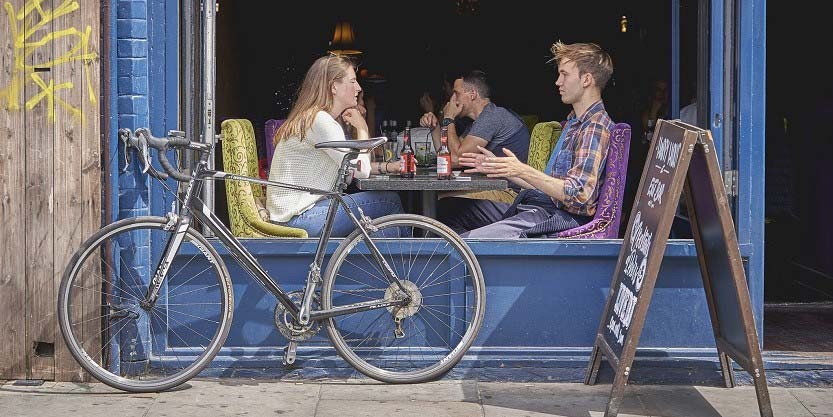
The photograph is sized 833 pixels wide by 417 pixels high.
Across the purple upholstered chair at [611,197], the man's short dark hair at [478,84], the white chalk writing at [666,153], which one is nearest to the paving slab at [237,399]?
the purple upholstered chair at [611,197]

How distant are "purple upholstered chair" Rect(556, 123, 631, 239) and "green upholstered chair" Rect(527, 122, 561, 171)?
3.61 ft

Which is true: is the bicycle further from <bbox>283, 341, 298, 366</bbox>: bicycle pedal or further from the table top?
the table top

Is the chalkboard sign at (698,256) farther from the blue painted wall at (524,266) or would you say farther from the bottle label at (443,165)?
the bottle label at (443,165)

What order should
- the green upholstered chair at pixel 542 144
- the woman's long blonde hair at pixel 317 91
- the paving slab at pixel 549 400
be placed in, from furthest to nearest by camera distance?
the green upholstered chair at pixel 542 144
the woman's long blonde hair at pixel 317 91
the paving slab at pixel 549 400

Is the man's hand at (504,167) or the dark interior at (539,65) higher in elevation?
the dark interior at (539,65)

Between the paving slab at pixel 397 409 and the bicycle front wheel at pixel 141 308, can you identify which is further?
the bicycle front wheel at pixel 141 308

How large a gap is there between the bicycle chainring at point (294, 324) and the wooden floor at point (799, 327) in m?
2.34

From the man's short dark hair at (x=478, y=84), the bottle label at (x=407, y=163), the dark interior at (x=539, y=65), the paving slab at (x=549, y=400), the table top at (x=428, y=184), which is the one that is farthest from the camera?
the dark interior at (x=539, y=65)

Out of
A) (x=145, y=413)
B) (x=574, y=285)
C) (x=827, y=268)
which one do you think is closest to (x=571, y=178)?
(x=574, y=285)

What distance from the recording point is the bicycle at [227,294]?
5.27 meters

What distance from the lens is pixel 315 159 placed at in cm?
580

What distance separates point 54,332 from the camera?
5.51 meters

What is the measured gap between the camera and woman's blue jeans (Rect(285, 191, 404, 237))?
5.65 meters

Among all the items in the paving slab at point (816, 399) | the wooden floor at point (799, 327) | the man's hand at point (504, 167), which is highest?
the man's hand at point (504, 167)
